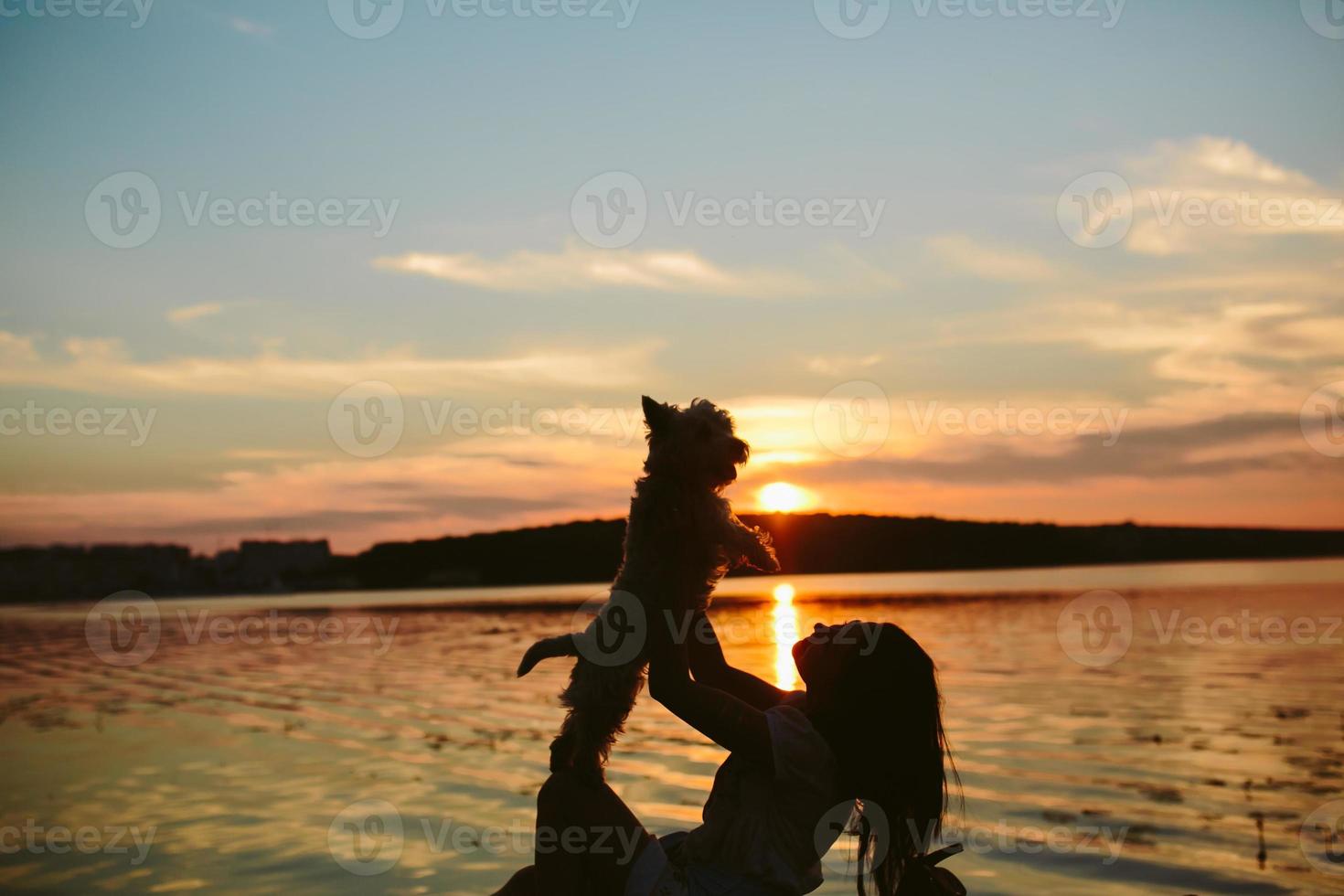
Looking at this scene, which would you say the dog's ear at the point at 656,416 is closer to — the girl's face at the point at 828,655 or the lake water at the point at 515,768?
the girl's face at the point at 828,655

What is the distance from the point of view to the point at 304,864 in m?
9.10

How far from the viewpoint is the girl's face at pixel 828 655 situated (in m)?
3.90

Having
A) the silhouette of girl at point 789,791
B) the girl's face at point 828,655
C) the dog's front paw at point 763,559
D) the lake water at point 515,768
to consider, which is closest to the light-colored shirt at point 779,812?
the silhouette of girl at point 789,791

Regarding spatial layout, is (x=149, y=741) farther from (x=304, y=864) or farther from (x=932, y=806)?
(x=932, y=806)

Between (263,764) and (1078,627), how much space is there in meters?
23.8

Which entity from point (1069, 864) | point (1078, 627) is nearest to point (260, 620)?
point (1078, 627)

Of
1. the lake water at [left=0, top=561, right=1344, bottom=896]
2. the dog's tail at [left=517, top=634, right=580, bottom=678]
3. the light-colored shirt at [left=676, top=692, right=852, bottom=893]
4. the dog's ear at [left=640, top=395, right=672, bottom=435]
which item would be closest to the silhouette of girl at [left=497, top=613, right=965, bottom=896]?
the light-colored shirt at [left=676, top=692, right=852, bottom=893]

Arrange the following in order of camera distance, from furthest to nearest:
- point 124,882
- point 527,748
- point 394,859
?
1. point 527,748
2. point 394,859
3. point 124,882

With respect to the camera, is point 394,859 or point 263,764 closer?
point 394,859

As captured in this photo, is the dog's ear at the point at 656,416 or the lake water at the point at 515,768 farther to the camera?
the lake water at the point at 515,768

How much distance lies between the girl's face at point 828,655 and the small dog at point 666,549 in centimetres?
40

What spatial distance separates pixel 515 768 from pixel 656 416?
9.82 meters

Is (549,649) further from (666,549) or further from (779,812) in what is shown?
(779,812)

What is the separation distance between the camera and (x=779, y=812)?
383cm
